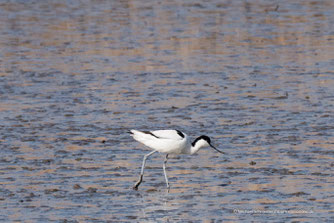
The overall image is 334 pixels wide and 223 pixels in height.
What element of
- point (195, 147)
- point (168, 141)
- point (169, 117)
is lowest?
point (195, 147)

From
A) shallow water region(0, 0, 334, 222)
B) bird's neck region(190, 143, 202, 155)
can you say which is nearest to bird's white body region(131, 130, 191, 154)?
bird's neck region(190, 143, 202, 155)

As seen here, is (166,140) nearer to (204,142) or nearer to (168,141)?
(168,141)

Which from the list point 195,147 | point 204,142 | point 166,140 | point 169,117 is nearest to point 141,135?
point 166,140

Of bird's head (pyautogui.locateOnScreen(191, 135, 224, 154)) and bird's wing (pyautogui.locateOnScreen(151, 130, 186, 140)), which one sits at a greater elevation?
bird's wing (pyautogui.locateOnScreen(151, 130, 186, 140))

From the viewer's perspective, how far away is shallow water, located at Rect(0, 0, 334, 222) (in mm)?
12859

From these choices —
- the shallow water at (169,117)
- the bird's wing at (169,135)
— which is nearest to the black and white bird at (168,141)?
the bird's wing at (169,135)

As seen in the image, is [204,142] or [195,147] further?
[195,147]

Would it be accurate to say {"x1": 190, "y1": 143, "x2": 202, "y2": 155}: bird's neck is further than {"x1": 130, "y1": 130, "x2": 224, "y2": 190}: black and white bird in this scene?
Yes

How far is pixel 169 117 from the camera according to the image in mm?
19141

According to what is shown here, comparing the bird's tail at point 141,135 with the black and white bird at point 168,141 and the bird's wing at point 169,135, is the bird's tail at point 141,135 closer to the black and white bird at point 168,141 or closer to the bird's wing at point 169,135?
the black and white bird at point 168,141

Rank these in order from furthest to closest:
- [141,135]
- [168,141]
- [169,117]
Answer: [169,117] → [141,135] → [168,141]

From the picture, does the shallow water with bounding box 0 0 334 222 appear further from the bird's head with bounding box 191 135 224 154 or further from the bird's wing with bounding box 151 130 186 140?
the bird's wing with bounding box 151 130 186 140

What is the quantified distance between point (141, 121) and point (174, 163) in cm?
336

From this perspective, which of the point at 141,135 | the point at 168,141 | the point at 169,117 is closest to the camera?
the point at 168,141
